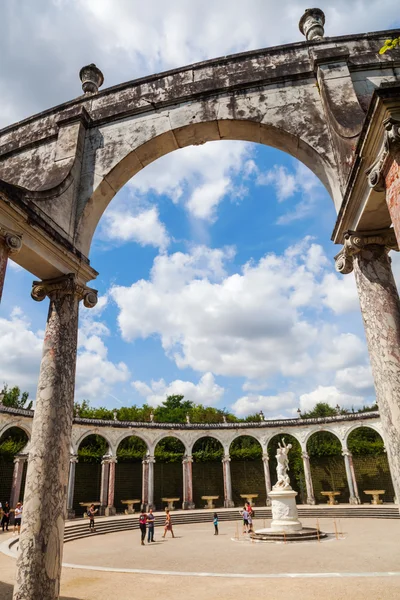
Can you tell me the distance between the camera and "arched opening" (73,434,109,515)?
3181cm

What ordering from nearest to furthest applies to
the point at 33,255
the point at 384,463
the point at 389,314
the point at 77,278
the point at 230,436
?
1. the point at 389,314
2. the point at 33,255
3. the point at 77,278
4. the point at 384,463
5. the point at 230,436

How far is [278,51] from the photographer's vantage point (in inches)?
323

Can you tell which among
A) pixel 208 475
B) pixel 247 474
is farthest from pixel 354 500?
pixel 208 475

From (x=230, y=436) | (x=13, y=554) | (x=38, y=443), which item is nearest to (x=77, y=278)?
(x=38, y=443)

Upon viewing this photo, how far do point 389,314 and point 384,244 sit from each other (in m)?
1.14

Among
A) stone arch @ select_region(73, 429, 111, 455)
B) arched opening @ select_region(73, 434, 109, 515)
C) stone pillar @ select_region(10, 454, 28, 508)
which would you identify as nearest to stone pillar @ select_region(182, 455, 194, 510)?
stone arch @ select_region(73, 429, 111, 455)

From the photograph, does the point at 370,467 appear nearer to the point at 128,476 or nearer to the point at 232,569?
the point at 128,476

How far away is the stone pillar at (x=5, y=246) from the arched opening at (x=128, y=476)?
105 ft

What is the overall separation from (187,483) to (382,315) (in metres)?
32.5

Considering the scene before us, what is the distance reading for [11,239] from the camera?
228 inches

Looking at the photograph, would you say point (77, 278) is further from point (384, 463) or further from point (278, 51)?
point (384, 463)

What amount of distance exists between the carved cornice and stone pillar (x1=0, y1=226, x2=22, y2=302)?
482 cm

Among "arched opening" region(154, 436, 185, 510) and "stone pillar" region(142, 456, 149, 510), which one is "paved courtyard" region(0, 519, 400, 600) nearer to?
"stone pillar" region(142, 456, 149, 510)

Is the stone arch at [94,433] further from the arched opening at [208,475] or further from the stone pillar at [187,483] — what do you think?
the arched opening at [208,475]
